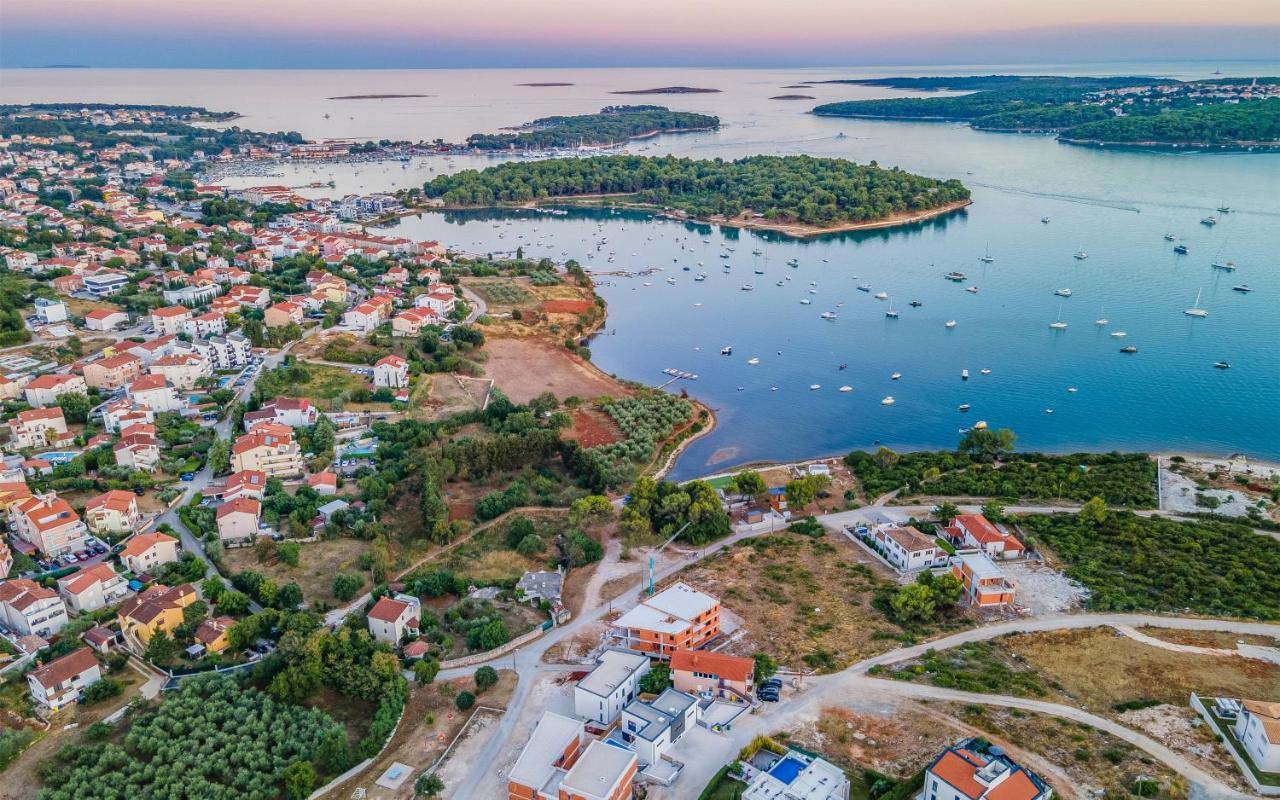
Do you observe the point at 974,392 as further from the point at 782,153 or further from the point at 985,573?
the point at 782,153

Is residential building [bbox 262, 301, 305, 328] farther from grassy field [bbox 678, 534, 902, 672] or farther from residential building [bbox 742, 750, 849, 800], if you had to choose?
residential building [bbox 742, 750, 849, 800]

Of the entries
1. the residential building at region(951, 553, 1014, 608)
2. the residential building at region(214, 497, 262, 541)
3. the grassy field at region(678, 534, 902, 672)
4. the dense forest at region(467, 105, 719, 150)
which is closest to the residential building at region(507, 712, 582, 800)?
the grassy field at region(678, 534, 902, 672)

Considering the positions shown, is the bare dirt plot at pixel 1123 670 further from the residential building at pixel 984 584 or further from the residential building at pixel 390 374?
the residential building at pixel 390 374

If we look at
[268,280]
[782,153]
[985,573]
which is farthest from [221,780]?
[782,153]

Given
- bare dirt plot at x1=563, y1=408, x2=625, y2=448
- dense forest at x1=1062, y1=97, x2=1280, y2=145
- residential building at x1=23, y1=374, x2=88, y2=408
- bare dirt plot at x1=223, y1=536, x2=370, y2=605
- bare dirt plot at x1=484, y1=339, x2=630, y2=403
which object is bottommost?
bare dirt plot at x1=223, y1=536, x2=370, y2=605

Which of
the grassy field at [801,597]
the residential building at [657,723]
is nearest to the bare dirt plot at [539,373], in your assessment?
the grassy field at [801,597]

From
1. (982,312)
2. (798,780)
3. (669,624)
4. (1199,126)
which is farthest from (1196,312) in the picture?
(1199,126)

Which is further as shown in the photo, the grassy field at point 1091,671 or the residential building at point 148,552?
the residential building at point 148,552
